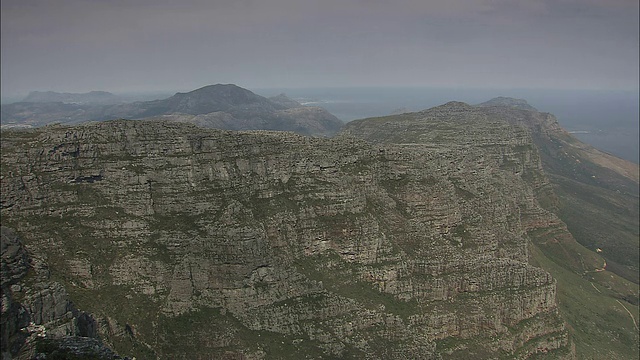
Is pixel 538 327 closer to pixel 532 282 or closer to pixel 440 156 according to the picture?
pixel 532 282

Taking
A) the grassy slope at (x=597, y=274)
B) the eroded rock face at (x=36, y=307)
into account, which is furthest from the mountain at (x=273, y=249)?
the eroded rock face at (x=36, y=307)

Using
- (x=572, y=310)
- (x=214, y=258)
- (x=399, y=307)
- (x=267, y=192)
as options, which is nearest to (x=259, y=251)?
(x=214, y=258)

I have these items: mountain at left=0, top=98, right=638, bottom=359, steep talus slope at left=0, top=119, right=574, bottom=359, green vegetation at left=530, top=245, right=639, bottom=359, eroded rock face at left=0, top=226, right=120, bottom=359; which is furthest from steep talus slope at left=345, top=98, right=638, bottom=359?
eroded rock face at left=0, top=226, right=120, bottom=359

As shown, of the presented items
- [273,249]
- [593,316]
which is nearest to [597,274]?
[593,316]

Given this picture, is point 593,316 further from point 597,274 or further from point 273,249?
point 273,249

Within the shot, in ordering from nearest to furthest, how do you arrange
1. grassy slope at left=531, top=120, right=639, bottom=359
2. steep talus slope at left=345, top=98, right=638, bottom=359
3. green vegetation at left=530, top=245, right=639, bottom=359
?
1. green vegetation at left=530, top=245, right=639, bottom=359
2. grassy slope at left=531, top=120, right=639, bottom=359
3. steep talus slope at left=345, top=98, right=638, bottom=359

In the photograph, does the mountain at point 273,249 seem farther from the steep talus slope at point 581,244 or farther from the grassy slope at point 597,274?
the steep talus slope at point 581,244

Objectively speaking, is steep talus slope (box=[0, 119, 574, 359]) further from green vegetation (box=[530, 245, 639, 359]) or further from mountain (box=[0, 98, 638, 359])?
green vegetation (box=[530, 245, 639, 359])

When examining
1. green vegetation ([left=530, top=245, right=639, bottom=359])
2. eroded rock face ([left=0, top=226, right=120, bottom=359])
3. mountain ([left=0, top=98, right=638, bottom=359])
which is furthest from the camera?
green vegetation ([left=530, top=245, right=639, bottom=359])
